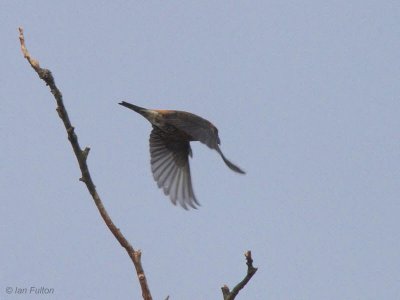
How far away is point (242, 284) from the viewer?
5.50 metres

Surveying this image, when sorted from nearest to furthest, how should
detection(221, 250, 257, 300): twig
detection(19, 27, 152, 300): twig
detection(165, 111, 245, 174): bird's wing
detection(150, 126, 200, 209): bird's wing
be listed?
detection(221, 250, 257, 300): twig < detection(19, 27, 152, 300): twig < detection(165, 111, 245, 174): bird's wing < detection(150, 126, 200, 209): bird's wing

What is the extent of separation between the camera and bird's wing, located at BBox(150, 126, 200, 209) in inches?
366

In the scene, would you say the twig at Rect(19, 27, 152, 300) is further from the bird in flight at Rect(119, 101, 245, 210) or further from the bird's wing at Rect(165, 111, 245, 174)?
the bird in flight at Rect(119, 101, 245, 210)

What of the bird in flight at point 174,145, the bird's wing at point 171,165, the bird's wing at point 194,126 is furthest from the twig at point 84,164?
the bird's wing at point 171,165

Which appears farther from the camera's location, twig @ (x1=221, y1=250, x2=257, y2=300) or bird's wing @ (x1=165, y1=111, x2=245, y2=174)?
bird's wing @ (x1=165, y1=111, x2=245, y2=174)

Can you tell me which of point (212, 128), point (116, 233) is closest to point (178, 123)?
point (212, 128)

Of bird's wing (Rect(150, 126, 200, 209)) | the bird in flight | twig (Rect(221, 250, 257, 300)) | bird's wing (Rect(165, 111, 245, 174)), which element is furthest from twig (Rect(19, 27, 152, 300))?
bird's wing (Rect(150, 126, 200, 209))

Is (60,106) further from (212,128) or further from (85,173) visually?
(212,128)

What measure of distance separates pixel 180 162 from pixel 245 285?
4500 millimetres

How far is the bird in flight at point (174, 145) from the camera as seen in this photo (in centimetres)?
898

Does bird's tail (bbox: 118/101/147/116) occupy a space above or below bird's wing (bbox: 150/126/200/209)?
above

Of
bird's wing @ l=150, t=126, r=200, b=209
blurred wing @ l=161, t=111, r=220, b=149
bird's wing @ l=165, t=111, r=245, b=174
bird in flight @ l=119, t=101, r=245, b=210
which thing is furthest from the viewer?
bird's wing @ l=150, t=126, r=200, b=209

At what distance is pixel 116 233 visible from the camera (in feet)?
19.2

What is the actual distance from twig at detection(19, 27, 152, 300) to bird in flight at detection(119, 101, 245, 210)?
8.89ft
